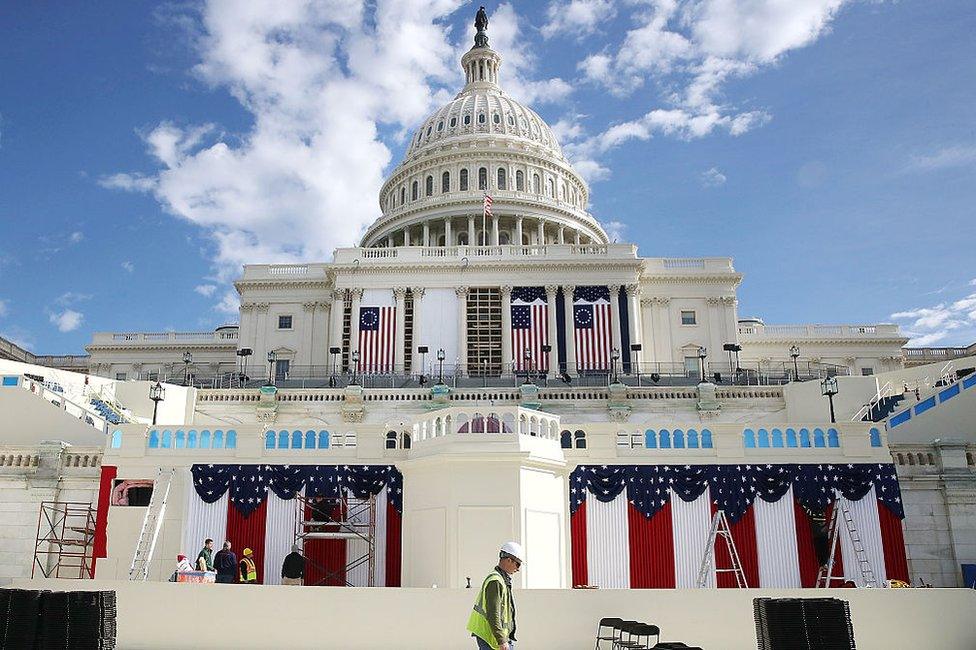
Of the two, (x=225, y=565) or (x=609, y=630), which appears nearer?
(x=609, y=630)

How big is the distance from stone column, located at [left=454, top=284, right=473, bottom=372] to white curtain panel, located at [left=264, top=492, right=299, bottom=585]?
135 ft

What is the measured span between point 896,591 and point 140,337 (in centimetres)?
7897

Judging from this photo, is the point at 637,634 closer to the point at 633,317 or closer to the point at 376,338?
the point at 376,338

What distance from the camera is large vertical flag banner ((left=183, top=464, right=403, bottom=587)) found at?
792 inches

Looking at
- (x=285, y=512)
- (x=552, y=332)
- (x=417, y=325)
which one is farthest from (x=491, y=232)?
(x=285, y=512)

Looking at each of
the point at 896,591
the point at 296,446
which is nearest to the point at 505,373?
the point at 296,446

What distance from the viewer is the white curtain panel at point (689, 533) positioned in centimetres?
2012

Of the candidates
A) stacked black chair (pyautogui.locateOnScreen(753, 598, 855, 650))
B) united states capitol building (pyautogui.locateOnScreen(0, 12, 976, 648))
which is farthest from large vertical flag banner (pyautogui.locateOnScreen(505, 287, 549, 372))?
stacked black chair (pyautogui.locateOnScreen(753, 598, 855, 650))

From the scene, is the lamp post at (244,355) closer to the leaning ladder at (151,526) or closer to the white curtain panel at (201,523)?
the leaning ladder at (151,526)

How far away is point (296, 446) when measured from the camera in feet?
69.3

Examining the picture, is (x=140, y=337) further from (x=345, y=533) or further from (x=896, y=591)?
(x=896, y=591)

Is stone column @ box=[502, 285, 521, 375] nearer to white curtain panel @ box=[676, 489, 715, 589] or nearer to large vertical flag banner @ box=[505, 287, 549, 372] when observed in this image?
large vertical flag banner @ box=[505, 287, 549, 372]

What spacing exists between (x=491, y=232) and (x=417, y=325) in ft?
80.6

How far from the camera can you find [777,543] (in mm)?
20297
